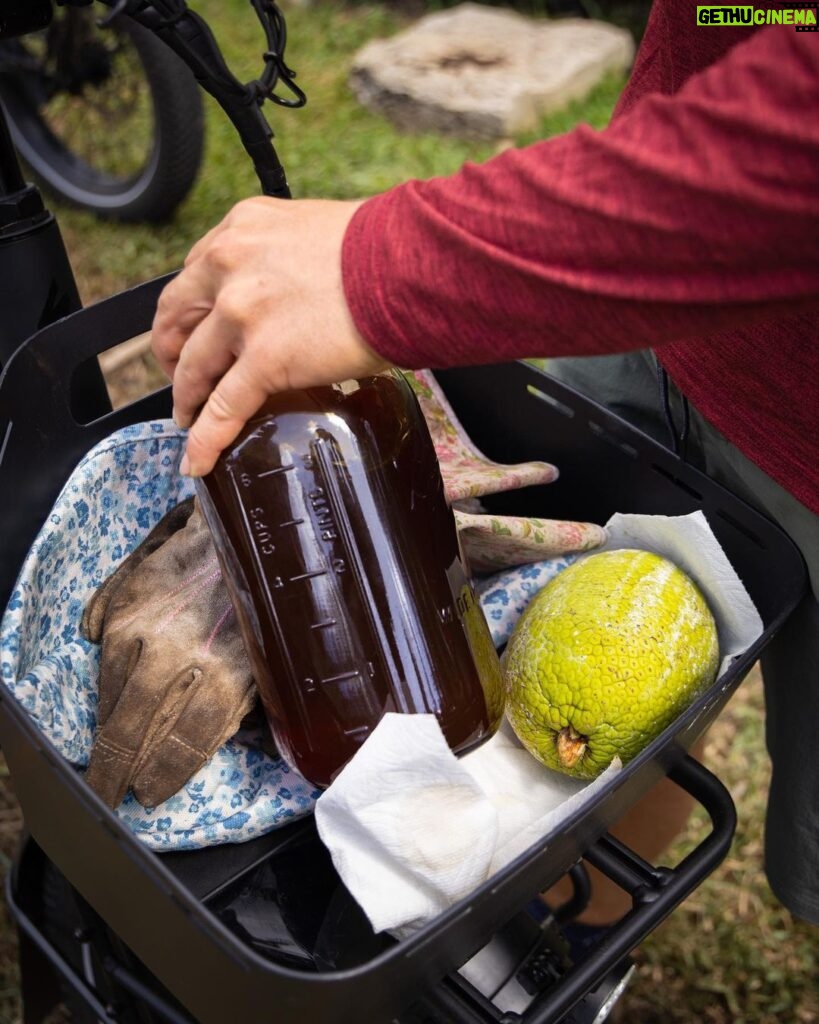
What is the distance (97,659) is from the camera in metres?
0.84

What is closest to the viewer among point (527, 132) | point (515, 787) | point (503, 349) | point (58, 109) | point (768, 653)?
point (503, 349)

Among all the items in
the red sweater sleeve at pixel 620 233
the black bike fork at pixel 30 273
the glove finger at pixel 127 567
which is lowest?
the glove finger at pixel 127 567

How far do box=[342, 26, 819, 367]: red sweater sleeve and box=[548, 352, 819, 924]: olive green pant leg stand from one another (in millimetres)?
375

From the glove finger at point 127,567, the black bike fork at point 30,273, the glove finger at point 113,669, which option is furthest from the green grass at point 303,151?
the glove finger at point 113,669

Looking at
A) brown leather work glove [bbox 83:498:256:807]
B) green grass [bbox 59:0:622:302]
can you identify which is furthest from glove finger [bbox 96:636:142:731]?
green grass [bbox 59:0:622:302]

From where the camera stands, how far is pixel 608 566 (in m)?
0.88

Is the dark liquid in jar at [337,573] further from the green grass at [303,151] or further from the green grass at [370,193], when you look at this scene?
the green grass at [303,151]

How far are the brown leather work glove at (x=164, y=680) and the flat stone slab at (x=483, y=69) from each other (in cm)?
261

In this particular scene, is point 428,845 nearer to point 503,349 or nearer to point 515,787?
point 515,787

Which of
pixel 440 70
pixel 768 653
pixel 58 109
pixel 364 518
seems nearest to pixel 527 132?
pixel 440 70

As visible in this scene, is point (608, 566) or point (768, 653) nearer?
point (608, 566)

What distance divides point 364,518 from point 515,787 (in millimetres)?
246

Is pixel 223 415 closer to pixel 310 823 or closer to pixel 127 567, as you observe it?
pixel 127 567

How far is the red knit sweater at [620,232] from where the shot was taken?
0.53m
